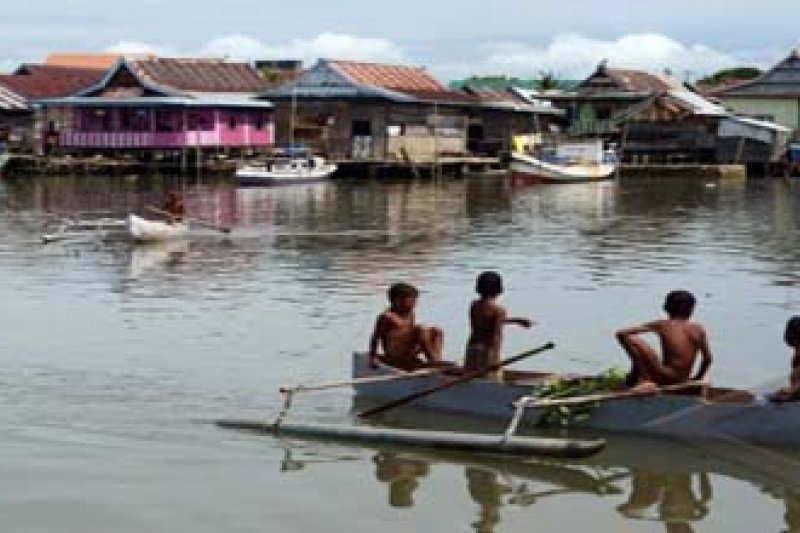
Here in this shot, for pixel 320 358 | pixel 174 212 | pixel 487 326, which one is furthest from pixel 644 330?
pixel 174 212

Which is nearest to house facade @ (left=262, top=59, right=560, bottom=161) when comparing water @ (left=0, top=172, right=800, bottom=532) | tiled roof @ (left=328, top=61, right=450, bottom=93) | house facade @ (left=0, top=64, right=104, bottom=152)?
tiled roof @ (left=328, top=61, right=450, bottom=93)

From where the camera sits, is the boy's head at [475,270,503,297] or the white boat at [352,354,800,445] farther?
the boy's head at [475,270,503,297]

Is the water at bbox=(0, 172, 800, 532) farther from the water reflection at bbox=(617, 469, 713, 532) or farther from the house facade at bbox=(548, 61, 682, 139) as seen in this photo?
the house facade at bbox=(548, 61, 682, 139)

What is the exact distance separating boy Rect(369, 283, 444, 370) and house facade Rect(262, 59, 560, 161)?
47.1 metres

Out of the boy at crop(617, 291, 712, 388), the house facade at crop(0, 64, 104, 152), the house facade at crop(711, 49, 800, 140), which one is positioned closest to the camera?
the boy at crop(617, 291, 712, 388)

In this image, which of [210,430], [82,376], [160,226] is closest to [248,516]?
[210,430]

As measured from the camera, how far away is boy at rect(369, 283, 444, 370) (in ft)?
38.8

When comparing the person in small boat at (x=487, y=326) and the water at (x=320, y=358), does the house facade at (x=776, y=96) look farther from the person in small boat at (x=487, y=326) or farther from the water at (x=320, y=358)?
the person in small boat at (x=487, y=326)

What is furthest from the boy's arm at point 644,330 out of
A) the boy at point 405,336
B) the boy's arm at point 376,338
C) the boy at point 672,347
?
the boy's arm at point 376,338

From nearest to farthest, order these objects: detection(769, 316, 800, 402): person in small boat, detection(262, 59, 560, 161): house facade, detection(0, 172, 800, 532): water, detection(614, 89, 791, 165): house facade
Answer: detection(0, 172, 800, 532): water, detection(769, 316, 800, 402): person in small boat, detection(262, 59, 560, 161): house facade, detection(614, 89, 791, 165): house facade

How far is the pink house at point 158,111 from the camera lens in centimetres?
5906

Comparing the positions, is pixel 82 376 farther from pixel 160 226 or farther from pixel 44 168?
pixel 44 168

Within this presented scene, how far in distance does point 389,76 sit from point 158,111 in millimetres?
10492

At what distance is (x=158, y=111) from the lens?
5950 cm
